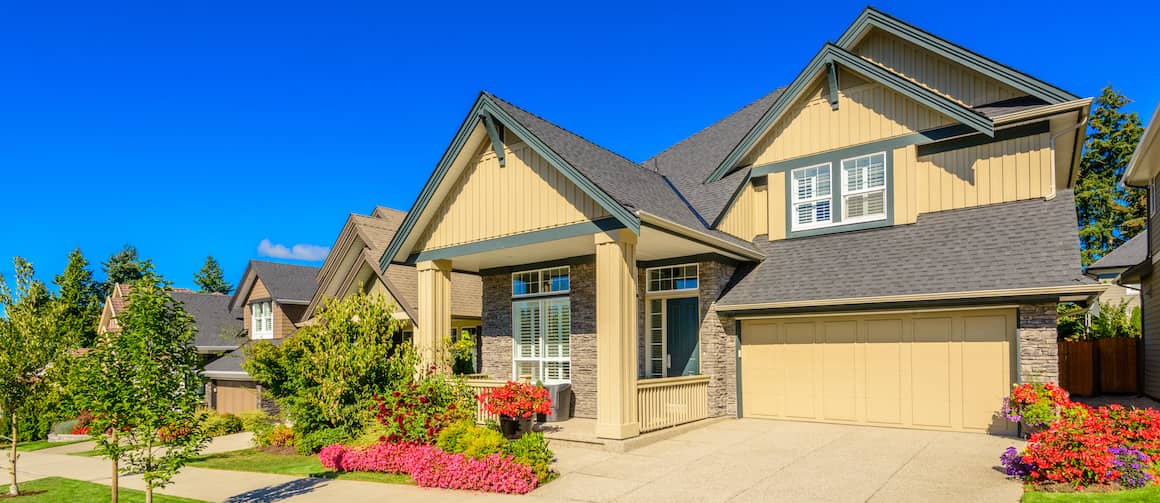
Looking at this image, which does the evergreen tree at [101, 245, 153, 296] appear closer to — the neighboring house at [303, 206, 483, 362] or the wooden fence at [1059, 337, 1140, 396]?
the neighboring house at [303, 206, 483, 362]

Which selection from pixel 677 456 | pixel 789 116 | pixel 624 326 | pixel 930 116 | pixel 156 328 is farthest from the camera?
pixel 789 116

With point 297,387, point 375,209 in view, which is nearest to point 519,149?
point 297,387

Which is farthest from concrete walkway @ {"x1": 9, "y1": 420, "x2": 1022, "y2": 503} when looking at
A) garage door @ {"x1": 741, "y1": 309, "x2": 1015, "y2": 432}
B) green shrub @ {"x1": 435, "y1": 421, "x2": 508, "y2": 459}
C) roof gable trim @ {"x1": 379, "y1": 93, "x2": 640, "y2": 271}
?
roof gable trim @ {"x1": 379, "y1": 93, "x2": 640, "y2": 271}

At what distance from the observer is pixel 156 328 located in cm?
762

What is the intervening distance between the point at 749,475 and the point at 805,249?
655cm

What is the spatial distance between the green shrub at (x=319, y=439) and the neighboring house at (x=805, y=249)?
2.30 meters

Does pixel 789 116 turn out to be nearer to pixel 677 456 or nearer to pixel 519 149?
pixel 519 149

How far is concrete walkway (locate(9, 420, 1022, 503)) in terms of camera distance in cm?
814

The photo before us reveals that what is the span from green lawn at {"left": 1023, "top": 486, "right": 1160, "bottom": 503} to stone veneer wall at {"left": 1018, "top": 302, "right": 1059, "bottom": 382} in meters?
3.78

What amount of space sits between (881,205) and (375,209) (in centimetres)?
1811

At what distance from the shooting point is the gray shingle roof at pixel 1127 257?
19062 mm

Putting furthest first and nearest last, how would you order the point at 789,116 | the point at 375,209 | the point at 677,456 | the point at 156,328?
1. the point at 375,209
2. the point at 789,116
3. the point at 677,456
4. the point at 156,328

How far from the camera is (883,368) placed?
12500mm

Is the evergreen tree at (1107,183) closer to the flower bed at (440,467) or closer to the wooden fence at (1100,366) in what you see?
the wooden fence at (1100,366)
